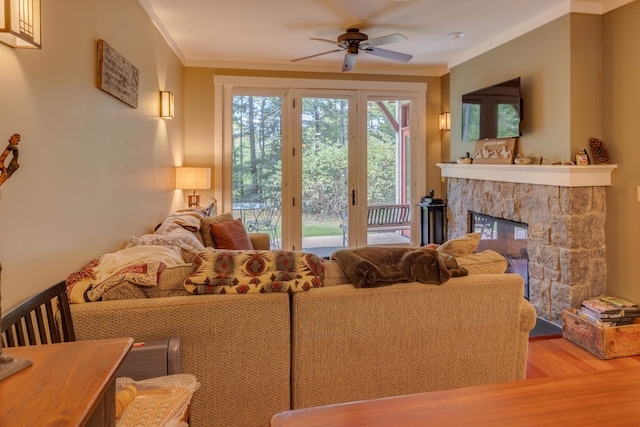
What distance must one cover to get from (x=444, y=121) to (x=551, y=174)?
2399mm

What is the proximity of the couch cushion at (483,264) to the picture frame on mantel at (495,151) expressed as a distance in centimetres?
213

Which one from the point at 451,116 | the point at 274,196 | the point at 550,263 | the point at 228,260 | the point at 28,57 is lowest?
the point at 550,263

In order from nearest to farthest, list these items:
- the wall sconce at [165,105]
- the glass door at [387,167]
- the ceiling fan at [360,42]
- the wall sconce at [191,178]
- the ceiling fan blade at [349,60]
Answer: the ceiling fan at [360,42]
the wall sconce at [165,105]
the ceiling fan blade at [349,60]
the wall sconce at [191,178]
the glass door at [387,167]

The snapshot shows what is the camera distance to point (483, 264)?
2.15 meters

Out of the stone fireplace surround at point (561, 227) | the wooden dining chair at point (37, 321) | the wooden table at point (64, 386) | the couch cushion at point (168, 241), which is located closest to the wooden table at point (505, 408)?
the wooden table at point (64, 386)

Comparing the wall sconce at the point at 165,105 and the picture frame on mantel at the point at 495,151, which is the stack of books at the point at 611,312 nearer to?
the picture frame on mantel at the point at 495,151

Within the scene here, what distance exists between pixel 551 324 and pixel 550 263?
0.51m

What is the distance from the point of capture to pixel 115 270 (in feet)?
6.49

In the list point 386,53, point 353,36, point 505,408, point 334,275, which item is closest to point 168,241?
point 334,275

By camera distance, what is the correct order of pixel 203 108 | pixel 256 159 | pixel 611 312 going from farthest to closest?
pixel 256 159, pixel 203 108, pixel 611 312

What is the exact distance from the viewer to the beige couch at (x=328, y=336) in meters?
1.77

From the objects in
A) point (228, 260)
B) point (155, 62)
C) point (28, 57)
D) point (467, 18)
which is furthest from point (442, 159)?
point (28, 57)

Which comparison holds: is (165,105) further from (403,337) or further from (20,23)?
(403,337)

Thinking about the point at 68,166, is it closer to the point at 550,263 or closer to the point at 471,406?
the point at 471,406
